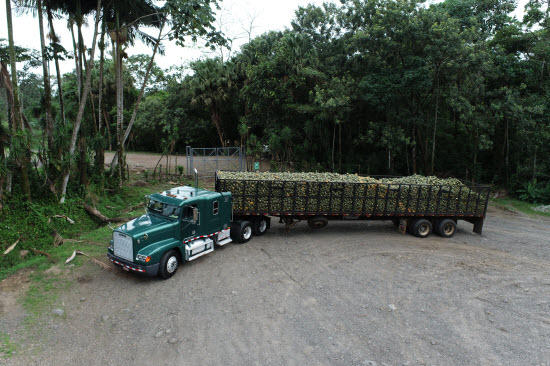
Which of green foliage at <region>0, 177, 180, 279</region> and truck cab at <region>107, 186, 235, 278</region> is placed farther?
green foliage at <region>0, 177, 180, 279</region>

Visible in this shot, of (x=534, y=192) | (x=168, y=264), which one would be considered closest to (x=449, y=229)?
(x=168, y=264)

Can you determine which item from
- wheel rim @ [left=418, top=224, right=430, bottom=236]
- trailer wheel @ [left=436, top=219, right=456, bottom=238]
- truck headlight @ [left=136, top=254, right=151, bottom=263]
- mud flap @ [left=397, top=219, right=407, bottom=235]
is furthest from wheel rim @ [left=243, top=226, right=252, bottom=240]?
trailer wheel @ [left=436, top=219, right=456, bottom=238]

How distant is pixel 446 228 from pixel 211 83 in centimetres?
2507

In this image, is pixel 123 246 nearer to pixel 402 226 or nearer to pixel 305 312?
pixel 305 312

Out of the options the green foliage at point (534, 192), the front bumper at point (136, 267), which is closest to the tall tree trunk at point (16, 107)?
the front bumper at point (136, 267)

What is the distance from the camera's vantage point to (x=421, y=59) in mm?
18719

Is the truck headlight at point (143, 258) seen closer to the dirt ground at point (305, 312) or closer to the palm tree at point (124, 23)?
the dirt ground at point (305, 312)

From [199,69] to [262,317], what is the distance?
28919 mm

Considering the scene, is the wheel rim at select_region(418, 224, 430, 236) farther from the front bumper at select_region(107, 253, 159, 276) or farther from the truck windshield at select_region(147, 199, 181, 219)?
the front bumper at select_region(107, 253, 159, 276)

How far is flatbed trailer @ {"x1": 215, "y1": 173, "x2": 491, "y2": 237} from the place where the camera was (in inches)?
462

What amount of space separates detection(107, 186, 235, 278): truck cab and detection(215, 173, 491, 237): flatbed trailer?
4.26 ft

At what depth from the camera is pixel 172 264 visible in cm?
890

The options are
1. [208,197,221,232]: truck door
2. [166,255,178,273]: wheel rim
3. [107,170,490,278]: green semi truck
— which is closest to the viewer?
[107,170,490,278]: green semi truck

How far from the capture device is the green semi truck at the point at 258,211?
8.56m
